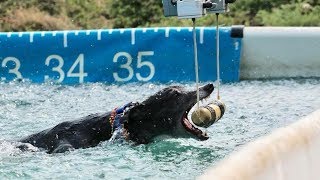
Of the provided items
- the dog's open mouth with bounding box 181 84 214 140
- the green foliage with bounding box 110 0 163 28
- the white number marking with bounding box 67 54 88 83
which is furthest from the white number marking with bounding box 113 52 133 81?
the green foliage with bounding box 110 0 163 28

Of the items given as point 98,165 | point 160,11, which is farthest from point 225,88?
point 160,11

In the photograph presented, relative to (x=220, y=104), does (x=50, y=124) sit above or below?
below

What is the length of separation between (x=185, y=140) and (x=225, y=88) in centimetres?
266

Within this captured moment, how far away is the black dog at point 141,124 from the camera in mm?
4836

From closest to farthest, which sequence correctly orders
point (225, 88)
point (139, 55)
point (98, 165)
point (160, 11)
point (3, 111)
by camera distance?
point (98, 165)
point (3, 111)
point (225, 88)
point (139, 55)
point (160, 11)

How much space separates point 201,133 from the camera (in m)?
4.85

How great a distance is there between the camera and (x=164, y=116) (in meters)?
4.86

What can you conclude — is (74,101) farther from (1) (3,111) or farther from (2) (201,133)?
(2) (201,133)

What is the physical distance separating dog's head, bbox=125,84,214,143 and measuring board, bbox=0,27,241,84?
3.08 meters

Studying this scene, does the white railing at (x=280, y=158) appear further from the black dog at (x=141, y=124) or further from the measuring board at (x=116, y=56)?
the measuring board at (x=116, y=56)

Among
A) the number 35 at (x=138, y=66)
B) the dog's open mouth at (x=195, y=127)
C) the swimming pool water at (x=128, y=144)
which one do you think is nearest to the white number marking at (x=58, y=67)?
the swimming pool water at (x=128, y=144)

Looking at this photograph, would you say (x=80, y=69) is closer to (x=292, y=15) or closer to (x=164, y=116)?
(x=164, y=116)

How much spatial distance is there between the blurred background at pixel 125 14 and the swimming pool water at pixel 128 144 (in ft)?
11.6

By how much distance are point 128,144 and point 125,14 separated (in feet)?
24.9
